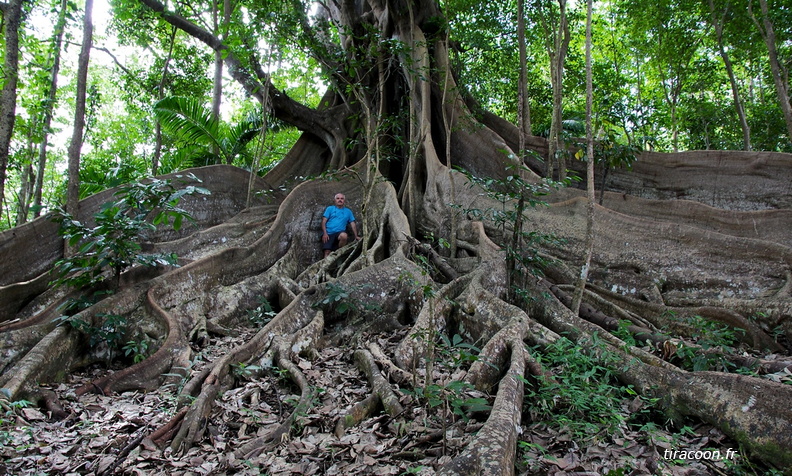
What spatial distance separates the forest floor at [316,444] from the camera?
2.50 meters

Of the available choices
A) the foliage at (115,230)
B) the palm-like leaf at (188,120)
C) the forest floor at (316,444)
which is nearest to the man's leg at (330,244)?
the foliage at (115,230)

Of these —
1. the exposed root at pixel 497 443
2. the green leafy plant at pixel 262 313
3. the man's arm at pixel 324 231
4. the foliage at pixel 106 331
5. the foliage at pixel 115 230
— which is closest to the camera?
the exposed root at pixel 497 443

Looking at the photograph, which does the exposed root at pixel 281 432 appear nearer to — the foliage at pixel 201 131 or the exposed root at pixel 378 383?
the exposed root at pixel 378 383

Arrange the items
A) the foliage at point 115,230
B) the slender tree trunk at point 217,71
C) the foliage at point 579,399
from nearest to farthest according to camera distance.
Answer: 1. the foliage at point 579,399
2. the foliage at point 115,230
3. the slender tree trunk at point 217,71

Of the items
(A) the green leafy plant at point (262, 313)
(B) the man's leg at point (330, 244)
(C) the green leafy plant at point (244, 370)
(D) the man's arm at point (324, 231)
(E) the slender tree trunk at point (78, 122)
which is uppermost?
(E) the slender tree trunk at point (78, 122)

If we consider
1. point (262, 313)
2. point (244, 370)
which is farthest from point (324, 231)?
point (244, 370)

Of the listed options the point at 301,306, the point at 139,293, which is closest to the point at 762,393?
the point at 301,306

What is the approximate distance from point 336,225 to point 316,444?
452 cm

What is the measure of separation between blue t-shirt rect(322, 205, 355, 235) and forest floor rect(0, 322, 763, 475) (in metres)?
3.74

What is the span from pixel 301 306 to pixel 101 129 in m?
15.3

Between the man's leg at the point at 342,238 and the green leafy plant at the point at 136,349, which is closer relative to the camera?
the green leafy plant at the point at 136,349

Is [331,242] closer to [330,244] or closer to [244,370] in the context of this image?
[330,244]

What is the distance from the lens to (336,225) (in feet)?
23.3

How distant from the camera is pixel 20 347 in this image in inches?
158
